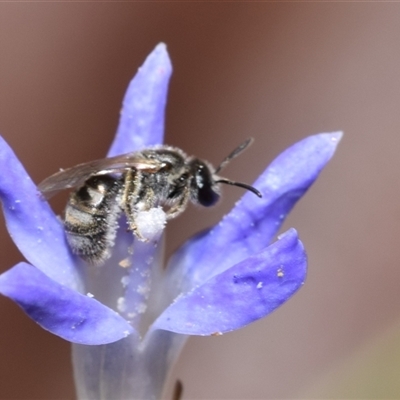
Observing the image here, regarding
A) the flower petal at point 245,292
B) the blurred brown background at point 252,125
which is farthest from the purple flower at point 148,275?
the blurred brown background at point 252,125

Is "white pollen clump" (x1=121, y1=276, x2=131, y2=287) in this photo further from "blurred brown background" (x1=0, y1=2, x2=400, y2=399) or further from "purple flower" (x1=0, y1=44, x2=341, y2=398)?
"blurred brown background" (x1=0, y1=2, x2=400, y2=399)

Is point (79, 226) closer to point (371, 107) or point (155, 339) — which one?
point (155, 339)

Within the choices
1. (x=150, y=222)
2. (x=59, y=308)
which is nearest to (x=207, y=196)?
(x=150, y=222)

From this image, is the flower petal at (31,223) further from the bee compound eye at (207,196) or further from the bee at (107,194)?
the bee compound eye at (207,196)

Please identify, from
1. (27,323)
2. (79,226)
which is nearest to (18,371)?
(27,323)

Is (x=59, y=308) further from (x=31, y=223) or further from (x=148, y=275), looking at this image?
(x=148, y=275)

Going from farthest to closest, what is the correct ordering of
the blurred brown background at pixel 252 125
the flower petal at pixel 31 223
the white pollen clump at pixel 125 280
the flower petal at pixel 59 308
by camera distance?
the blurred brown background at pixel 252 125, the white pollen clump at pixel 125 280, the flower petal at pixel 31 223, the flower petal at pixel 59 308
